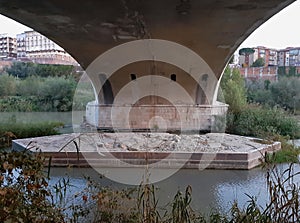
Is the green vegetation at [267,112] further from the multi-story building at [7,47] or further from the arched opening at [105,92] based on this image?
the multi-story building at [7,47]

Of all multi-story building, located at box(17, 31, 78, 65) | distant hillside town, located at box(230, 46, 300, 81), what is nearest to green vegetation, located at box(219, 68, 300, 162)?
distant hillside town, located at box(230, 46, 300, 81)

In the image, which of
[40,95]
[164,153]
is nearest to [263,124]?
[164,153]

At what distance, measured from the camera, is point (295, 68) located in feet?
82.0

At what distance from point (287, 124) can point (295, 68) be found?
583 inches

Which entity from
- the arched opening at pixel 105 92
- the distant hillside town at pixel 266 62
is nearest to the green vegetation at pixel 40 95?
the arched opening at pixel 105 92

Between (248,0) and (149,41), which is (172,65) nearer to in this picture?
(149,41)

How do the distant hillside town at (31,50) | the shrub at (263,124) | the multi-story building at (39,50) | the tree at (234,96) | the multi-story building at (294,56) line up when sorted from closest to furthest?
the shrub at (263,124) < the tree at (234,96) < the distant hillside town at (31,50) < the multi-story building at (39,50) < the multi-story building at (294,56)

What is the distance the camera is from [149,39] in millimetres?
10031

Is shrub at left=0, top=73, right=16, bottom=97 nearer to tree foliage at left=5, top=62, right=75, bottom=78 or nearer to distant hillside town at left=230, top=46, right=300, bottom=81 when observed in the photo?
tree foliage at left=5, top=62, right=75, bottom=78

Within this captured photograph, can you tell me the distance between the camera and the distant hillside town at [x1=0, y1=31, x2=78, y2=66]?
87.9 feet

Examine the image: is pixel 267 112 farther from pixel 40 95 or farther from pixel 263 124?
pixel 40 95

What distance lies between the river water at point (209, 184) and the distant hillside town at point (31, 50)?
21.2 metres

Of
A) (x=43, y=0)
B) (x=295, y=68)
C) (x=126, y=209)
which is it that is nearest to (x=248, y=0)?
(x=43, y=0)

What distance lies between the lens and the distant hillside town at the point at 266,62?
25781mm
